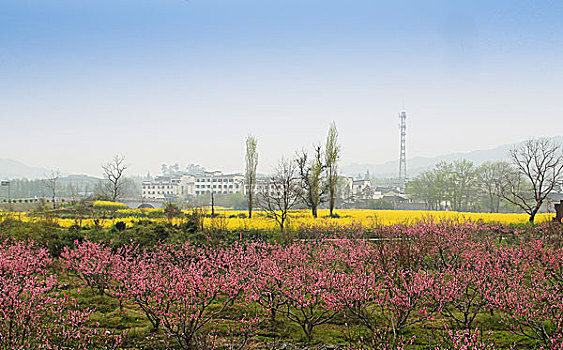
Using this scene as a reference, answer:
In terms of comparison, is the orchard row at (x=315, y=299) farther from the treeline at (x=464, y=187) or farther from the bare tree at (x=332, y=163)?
the treeline at (x=464, y=187)

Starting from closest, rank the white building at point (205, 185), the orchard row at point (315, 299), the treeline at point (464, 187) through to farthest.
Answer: the orchard row at point (315, 299) < the treeline at point (464, 187) < the white building at point (205, 185)

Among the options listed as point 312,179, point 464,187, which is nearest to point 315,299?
point 312,179

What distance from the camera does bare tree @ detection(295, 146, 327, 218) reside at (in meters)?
25.5

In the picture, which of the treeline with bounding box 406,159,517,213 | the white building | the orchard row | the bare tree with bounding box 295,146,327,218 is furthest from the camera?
the white building

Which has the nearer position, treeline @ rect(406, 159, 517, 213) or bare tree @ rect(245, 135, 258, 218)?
bare tree @ rect(245, 135, 258, 218)

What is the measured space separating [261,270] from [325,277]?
4.34 feet

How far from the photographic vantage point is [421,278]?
20.2ft

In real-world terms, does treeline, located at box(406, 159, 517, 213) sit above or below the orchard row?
above

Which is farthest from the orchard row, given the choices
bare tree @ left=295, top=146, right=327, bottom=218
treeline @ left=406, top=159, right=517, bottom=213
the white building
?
the white building

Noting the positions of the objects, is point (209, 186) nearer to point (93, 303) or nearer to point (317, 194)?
point (317, 194)

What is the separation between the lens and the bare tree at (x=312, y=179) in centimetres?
2555

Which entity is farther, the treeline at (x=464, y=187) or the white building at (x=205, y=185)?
the white building at (x=205, y=185)

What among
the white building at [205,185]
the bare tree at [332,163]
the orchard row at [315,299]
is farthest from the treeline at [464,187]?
the white building at [205,185]

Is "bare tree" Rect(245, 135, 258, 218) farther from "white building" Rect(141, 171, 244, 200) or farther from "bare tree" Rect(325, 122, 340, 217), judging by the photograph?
"white building" Rect(141, 171, 244, 200)
